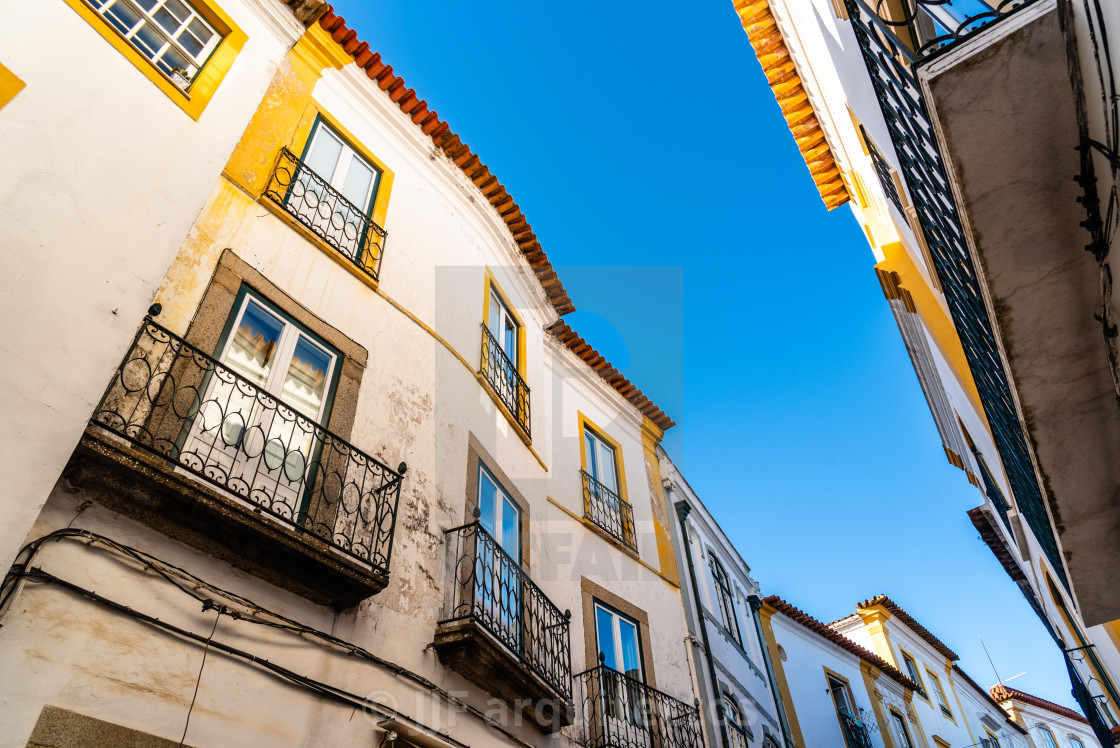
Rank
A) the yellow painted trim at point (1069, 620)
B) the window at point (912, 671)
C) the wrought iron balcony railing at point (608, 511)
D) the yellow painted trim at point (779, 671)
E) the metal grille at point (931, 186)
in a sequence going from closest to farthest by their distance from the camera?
the metal grille at point (931, 186), the wrought iron balcony railing at point (608, 511), the yellow painted trim at point (1069, 620), the yellow painted trim at point (779, 671), the window at point (912, 671)

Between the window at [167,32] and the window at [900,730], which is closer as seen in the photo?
the window at [167,32]

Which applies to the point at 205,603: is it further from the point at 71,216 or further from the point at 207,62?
the point at 207,62

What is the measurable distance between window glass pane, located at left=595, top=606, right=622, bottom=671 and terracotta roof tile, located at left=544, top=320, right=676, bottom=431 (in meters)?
4.90

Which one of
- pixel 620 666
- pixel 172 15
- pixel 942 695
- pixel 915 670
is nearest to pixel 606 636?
pixel 620 666

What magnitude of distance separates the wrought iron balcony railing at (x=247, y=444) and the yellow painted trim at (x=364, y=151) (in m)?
3.42

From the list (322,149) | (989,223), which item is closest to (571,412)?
(322,149)

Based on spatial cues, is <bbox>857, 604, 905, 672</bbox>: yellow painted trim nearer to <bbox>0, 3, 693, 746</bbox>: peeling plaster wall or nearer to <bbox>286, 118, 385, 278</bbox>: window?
<bbox>0, 3, 693, 746</bbox>: peeling plaster wall

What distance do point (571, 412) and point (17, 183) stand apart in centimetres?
907

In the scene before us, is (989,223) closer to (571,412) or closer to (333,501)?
(333,501)

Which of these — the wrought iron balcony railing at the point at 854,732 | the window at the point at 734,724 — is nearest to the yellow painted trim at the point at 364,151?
the window at the point at 734,724

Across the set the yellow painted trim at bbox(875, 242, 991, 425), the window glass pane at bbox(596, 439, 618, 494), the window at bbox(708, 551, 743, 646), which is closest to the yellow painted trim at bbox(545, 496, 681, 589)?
the window glass pane at bbox(596, 439, 618, 494)

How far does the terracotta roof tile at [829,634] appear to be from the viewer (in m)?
17.3

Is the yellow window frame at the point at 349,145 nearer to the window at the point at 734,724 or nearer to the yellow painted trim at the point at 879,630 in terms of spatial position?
the window at the point at 734,724

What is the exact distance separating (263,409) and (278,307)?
1.11 metres
